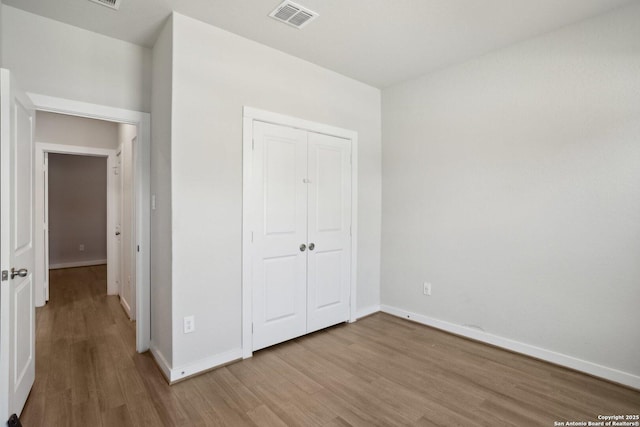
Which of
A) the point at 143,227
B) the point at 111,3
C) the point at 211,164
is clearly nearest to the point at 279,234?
the point at 211,164

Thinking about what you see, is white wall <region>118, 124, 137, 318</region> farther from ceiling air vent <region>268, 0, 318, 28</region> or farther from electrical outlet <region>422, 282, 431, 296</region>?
electrical outlet <region>422, 282, 431, 296</region>

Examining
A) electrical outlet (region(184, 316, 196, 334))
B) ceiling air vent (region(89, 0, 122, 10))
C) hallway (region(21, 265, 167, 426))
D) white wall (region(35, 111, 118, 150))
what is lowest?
hallway (region(21, 265, 167, 426))

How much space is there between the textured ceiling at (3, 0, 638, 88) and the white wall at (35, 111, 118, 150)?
2371mm

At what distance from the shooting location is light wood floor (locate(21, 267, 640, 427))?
6.56 feet

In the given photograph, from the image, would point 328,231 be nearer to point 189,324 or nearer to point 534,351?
point 189,324

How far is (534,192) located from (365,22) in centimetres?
205

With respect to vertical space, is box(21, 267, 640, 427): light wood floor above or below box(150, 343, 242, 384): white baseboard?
below

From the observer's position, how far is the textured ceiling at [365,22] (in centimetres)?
230

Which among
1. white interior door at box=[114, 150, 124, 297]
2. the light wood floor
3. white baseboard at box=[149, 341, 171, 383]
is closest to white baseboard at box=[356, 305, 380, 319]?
the light wood floor

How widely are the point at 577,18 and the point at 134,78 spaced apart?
3707mm

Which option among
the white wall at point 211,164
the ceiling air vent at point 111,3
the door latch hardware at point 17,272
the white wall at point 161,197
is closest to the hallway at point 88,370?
the white wall at point 161,197

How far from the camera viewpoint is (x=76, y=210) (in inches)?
279

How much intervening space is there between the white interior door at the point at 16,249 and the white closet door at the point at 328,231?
219 centimetres

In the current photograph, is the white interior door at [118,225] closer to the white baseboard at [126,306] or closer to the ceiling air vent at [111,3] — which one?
the white baseboard at [126,306]
